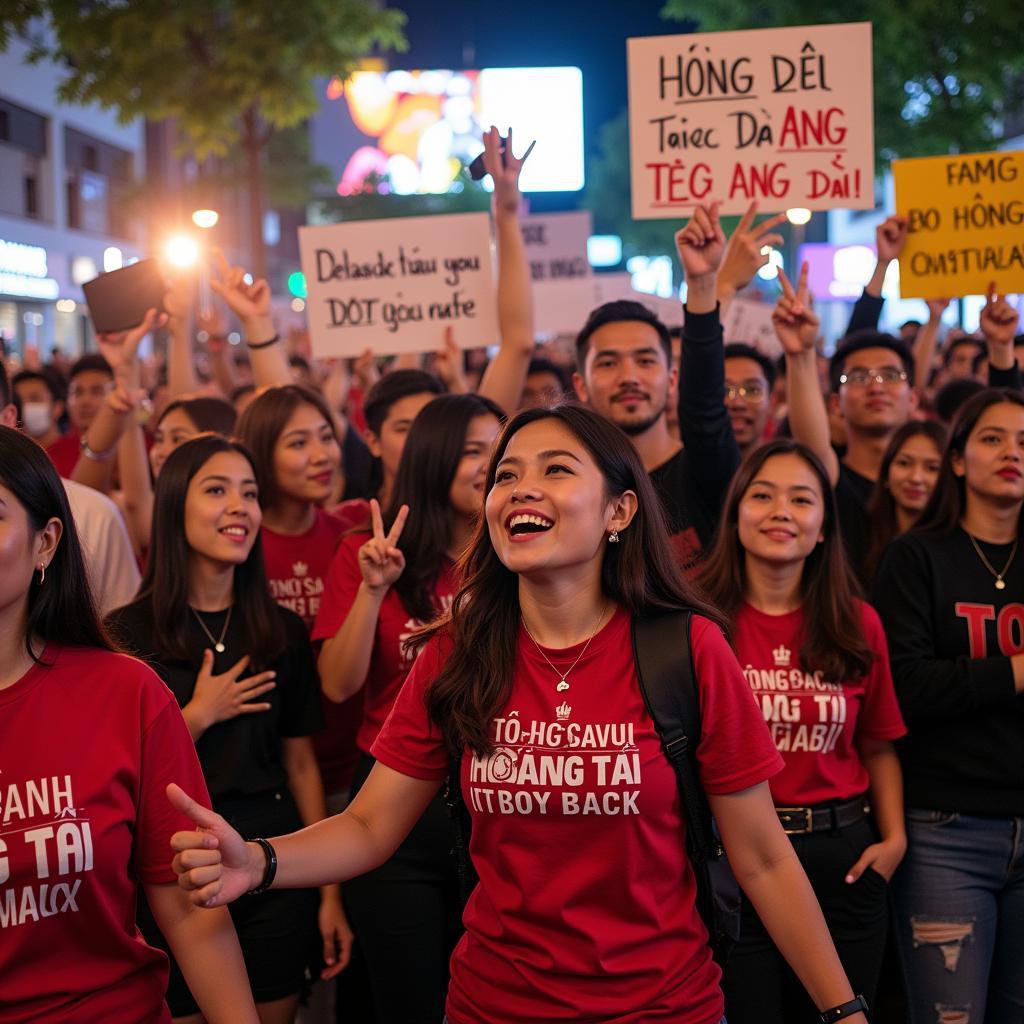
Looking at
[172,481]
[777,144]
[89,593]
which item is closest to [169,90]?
[777,144]

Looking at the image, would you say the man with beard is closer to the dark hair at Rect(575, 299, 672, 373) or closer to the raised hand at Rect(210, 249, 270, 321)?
the dark hair at Rect(575, 299, 672, 373)

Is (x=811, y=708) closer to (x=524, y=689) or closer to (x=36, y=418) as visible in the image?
(x=524, y=689)

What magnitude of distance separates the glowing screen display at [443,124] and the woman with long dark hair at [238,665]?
3443 cm

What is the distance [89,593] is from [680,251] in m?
2.44

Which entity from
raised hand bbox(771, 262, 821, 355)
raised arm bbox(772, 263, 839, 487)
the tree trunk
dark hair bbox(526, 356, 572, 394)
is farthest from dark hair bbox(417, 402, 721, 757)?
the tree trunk

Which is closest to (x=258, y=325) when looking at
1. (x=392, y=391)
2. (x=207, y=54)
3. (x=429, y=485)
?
(x=392, y=391)

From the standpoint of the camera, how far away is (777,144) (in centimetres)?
544

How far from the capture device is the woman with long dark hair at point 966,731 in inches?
146

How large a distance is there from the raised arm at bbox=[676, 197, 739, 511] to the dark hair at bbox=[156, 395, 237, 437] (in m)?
1.91

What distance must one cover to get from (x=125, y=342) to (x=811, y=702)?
10.9 feet

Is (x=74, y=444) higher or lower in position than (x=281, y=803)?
higher

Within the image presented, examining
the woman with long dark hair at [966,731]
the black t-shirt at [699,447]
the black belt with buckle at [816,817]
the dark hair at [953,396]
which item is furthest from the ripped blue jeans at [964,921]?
the dark hair at [953,396]

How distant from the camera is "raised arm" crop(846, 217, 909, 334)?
5520 millimetres

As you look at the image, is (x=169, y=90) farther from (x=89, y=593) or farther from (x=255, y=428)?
(x=89, y=593)
